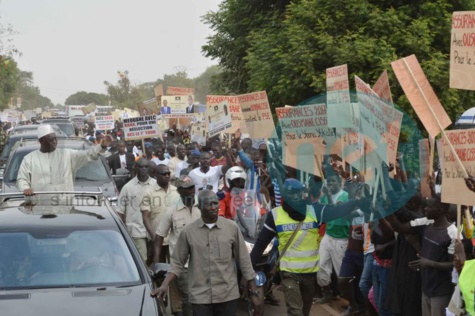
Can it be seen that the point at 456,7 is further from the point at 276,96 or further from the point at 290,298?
the point at 290,298

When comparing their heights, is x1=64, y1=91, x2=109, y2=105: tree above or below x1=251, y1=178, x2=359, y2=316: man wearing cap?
below

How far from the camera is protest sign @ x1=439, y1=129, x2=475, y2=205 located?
6312 millimetres

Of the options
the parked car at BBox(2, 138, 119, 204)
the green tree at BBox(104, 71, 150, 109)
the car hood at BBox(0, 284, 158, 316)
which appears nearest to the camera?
the car hood at BBox(0, 284, 158, 316)

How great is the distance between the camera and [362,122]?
27.2 ft

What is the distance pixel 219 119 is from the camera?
17250 mm

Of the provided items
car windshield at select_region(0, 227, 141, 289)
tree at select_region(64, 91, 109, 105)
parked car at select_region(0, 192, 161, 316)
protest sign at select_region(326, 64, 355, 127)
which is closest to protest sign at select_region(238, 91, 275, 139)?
protest sign at select_region(326, 64, 355, 127)

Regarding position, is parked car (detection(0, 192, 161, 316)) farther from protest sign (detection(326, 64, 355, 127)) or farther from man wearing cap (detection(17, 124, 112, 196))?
protest sign (detection(326, 64, 355, 127))

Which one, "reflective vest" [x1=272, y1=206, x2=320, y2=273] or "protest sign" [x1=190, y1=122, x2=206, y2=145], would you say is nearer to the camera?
"reflective vest" [x1=272, y1=206, x2=320, y2=273]

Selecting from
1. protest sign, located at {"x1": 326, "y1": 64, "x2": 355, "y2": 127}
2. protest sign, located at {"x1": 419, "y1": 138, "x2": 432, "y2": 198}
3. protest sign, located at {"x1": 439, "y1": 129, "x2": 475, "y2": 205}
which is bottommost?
protest sign, located at {"x1": 419, "y1": 138, "x2": 432, "y2": 198}

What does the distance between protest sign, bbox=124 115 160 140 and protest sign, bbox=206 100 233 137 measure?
1.16m

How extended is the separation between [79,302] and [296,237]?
2.55 metres

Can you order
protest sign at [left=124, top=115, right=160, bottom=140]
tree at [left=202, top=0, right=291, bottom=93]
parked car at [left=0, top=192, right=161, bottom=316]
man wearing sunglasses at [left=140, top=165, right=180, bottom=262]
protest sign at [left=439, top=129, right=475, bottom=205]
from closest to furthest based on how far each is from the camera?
parked car at [left=0, top=192, right=161, bottom=316], protest sign at [left=439, top=129, right=475, bottom=205], man wearing sunglasses at [left=140, top=165, right=180, bottom=262], protest sign at [left=124, top=115, right=160, bottom=140], tree at [left=202, top=0, right=291, bottom=93]

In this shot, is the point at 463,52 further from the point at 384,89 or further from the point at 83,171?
the point at 83,171

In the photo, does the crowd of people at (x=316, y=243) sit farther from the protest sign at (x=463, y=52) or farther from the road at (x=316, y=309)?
the protest sign at (x=463, y=52)
